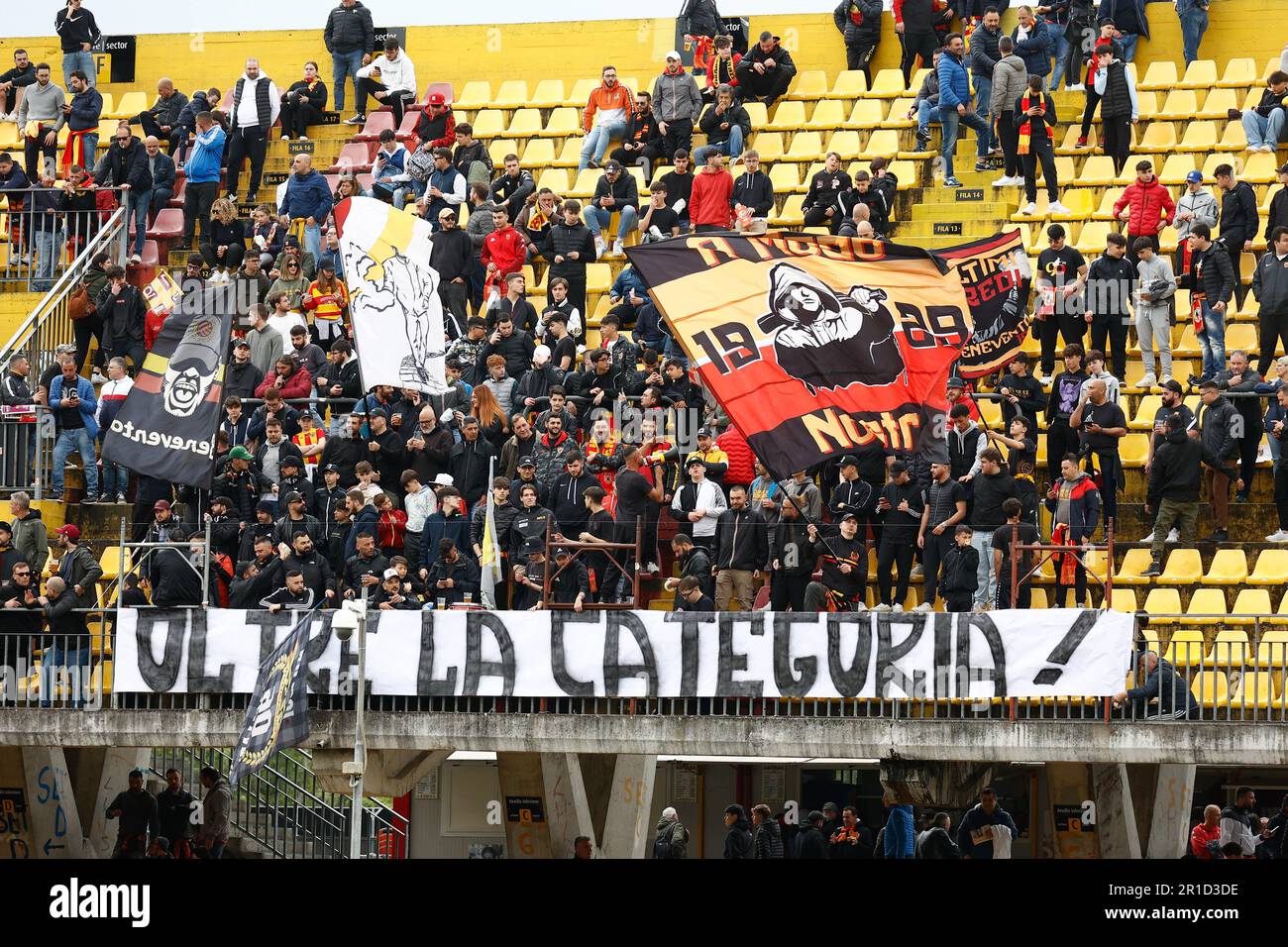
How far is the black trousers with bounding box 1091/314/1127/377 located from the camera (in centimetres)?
2520

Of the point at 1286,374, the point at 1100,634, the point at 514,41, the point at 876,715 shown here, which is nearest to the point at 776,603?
the point at 876,715

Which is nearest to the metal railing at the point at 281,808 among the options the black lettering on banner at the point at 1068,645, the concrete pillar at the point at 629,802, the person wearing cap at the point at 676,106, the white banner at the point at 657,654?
the concrete pillar at the point at 629,802

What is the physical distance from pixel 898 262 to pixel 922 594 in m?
3.13

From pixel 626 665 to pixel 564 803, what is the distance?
13.2 ft

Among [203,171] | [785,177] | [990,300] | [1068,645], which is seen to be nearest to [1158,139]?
[785,177]

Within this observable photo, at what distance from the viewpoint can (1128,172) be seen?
29734mm

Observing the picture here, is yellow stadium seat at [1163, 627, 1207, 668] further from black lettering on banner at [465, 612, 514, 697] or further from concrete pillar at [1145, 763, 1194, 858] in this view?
black lettering on banner at [465, 612, 514, 697]

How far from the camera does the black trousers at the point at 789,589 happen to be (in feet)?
71.1

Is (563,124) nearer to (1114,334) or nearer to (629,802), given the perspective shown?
(1114,334)

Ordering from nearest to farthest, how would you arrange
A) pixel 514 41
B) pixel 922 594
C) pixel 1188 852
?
pixel 922 594
pixel 1188 852
pixel 514 41

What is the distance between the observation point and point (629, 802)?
25047 millimetres

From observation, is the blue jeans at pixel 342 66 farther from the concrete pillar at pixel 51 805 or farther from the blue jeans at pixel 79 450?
the concrete pillar at pixel 51 805

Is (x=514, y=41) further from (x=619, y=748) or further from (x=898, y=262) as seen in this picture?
(x=619, y=748)

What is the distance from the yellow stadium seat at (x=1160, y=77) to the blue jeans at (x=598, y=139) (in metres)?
6.80
